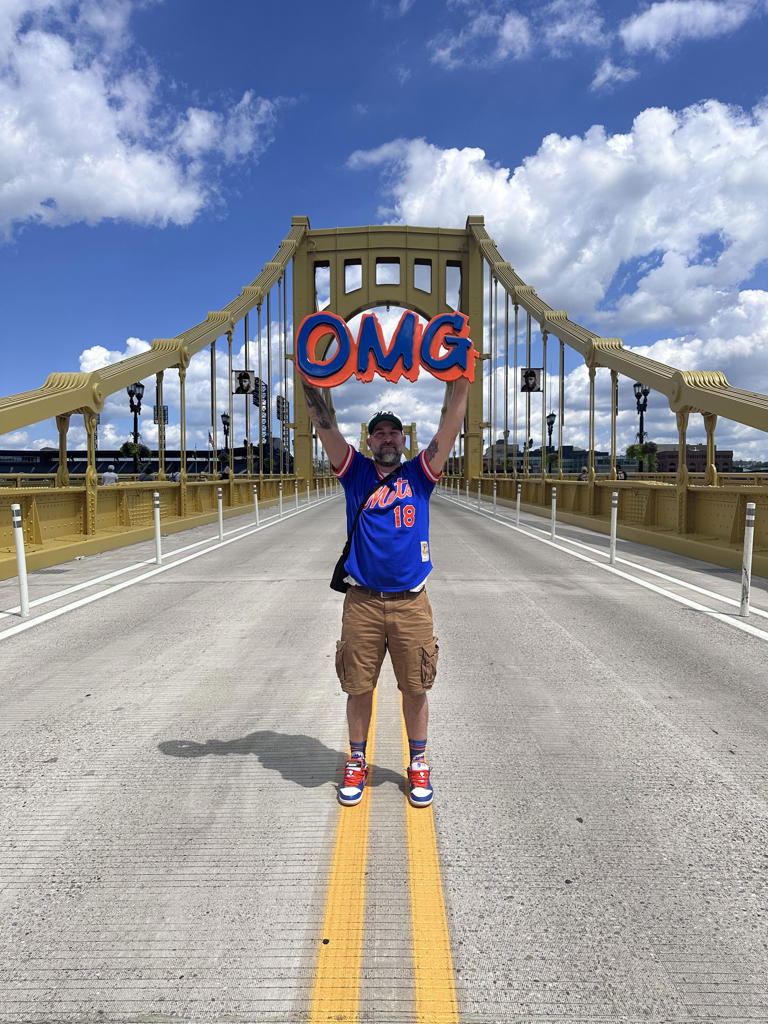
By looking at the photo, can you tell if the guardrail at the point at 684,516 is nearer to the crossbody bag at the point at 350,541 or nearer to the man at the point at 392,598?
the man at the point at 392,598

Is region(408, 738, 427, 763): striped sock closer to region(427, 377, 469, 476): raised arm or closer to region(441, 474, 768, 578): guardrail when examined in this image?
region(427, 377, 469, 476): raised arm

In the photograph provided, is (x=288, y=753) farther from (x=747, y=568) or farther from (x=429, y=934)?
(x=747, y=568)

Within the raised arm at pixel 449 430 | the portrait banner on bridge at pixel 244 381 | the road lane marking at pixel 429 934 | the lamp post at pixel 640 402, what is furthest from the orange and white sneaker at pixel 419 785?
the lamp post at pixel 640 402

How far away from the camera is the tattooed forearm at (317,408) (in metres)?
3.09

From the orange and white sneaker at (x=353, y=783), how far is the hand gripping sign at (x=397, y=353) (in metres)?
1.72

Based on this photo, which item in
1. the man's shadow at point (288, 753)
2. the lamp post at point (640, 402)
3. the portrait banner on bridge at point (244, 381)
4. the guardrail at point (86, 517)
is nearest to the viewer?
the man's shadow at point (288, 753)

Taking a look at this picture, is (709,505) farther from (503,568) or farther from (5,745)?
(5,745)

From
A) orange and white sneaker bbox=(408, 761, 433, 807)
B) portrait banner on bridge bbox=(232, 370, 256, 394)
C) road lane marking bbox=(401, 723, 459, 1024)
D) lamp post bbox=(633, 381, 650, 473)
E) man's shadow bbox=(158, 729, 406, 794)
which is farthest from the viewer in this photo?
lamp post bbox=(633, 381, 650, 473)

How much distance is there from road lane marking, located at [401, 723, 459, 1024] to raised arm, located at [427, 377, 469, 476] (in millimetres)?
1492

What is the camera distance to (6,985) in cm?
183

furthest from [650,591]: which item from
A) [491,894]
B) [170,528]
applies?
[170,528]

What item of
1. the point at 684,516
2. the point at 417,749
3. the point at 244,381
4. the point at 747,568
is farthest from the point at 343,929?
the point at 244,381

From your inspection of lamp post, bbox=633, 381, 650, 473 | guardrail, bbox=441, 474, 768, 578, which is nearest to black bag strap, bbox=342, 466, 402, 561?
guardrail, bbox=441, 474, 768, 578

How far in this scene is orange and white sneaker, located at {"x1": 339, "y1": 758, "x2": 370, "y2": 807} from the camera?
2.83 meters
